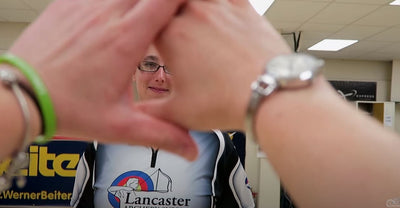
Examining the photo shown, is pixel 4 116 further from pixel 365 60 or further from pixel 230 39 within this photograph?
pixel 365 60

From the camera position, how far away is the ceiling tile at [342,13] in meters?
4.68

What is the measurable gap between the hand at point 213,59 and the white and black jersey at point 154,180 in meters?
1.06

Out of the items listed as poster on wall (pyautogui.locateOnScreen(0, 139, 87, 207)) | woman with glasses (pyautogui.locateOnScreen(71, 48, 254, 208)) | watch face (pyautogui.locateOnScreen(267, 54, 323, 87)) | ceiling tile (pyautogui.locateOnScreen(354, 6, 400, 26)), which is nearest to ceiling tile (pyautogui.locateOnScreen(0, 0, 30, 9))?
poster on wall (pyautogui.locateOnScreen(0, 139, 87, 207))

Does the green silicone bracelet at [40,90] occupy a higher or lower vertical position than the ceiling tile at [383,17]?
lower

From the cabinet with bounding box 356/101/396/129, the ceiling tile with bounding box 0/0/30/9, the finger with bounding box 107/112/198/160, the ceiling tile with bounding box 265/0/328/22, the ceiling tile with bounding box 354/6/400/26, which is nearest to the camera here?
the finger with bounding box 107/112/198/160

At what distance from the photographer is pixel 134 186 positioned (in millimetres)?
1579

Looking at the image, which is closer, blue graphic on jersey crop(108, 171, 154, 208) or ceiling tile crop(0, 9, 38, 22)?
blue graphic on jersey crop(108, 171, 154, 208)

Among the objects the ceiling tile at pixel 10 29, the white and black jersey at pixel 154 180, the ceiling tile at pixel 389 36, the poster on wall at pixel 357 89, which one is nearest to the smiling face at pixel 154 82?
the white and black jersey at pixel 154 180

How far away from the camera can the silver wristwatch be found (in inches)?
18.6

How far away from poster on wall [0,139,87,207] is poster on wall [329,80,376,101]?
20.4ft

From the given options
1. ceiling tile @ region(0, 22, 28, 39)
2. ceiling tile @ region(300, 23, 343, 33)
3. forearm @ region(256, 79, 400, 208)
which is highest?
ceiling tile @ region(300, 23, 343, 33)

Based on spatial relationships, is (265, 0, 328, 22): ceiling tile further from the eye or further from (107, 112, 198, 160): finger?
(107, 112, 198, 160): finger

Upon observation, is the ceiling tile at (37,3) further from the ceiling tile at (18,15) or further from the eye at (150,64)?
the eye at (150,64)

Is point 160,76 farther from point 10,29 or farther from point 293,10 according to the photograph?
point 10,29
